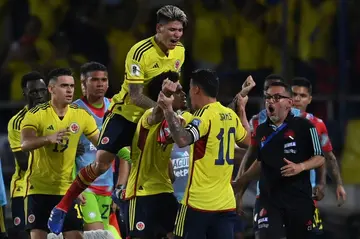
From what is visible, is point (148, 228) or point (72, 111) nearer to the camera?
point (148, 228)

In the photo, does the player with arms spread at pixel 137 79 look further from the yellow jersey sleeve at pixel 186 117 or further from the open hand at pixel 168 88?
the open hand at pixel 168 88

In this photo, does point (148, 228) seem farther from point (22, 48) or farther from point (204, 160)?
point (22, 48)

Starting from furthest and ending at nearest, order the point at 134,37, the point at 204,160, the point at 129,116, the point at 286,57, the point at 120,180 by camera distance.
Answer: the point at 134,37
the point at 286,57
the point at 120,180
the point at 129,116
the point at 204,160

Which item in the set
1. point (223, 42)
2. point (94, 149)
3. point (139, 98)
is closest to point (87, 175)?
point (139, 98)

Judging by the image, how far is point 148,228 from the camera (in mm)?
9883

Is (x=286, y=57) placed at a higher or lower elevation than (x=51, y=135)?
higher

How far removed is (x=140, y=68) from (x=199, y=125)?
0.92m

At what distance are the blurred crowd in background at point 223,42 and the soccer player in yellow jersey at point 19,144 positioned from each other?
8.81ft

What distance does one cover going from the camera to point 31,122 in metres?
11.0

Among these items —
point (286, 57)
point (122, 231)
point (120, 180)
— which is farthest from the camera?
point (286, 57)

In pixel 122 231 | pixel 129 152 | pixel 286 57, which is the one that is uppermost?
pixel 286 57

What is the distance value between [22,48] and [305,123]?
242 inches

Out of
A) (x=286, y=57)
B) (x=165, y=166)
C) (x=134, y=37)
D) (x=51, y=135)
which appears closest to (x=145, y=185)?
(x=165, y=166)

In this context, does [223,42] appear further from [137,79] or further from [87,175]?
[137,79]
